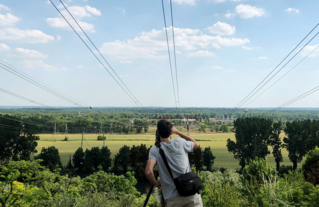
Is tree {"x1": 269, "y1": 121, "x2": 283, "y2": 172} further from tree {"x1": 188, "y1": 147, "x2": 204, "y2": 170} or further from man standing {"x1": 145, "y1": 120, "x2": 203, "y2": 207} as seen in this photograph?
man standing {"x1": 145, "y1": 120, "x2": 203, "y2": 207}

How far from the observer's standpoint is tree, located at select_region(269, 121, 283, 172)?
62469mm

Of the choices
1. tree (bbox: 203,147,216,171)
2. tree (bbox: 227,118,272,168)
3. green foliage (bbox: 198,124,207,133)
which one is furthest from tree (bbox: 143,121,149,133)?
tree (bbox: 227,118,272,168)

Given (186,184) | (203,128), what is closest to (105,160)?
(186,184)

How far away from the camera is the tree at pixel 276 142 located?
2459 inches

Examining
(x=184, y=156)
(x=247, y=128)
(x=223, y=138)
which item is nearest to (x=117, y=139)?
(x=223, y=138)

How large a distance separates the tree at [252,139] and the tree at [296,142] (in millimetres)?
4384

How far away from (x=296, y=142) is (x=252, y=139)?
906cm

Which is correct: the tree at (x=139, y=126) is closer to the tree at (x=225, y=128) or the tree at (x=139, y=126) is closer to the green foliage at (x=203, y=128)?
the green foliage at (x=203, y=128)

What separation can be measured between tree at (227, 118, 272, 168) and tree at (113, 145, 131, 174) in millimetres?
23616

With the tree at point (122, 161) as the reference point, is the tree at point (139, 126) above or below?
above

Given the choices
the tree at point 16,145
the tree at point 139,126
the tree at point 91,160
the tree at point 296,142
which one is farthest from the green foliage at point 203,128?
the tree at point 16,145

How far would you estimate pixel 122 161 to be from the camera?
61.9 m

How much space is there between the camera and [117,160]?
204 ft

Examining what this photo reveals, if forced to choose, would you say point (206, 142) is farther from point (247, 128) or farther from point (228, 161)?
point (247, 128)
